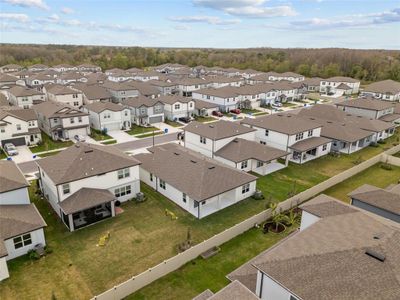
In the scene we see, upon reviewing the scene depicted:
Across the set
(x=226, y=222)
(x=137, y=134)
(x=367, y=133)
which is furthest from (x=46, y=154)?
(x=367, y=133)

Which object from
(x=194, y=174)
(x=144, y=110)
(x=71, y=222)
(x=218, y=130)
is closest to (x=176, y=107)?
(x=144, y=110)

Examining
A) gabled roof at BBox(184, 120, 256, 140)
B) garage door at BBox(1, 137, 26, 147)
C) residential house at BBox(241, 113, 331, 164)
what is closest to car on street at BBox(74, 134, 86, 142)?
garage door at BBox(1, 137, 26, 147)

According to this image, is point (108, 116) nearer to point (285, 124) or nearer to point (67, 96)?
point (67, 96)

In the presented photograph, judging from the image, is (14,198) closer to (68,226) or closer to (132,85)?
(68,226)

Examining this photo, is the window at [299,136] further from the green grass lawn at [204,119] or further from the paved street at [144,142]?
the green grass lawn at [204,119]

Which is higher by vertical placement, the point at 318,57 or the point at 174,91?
the point at 318,57

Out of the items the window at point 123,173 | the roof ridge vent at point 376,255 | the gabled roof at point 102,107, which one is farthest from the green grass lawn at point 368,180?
the gabled roof at point 102,107

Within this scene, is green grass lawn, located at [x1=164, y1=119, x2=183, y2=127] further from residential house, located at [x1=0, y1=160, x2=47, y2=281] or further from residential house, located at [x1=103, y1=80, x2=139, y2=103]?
residential house, located at [x1=0, y1=160, x2=47, y2=281]
